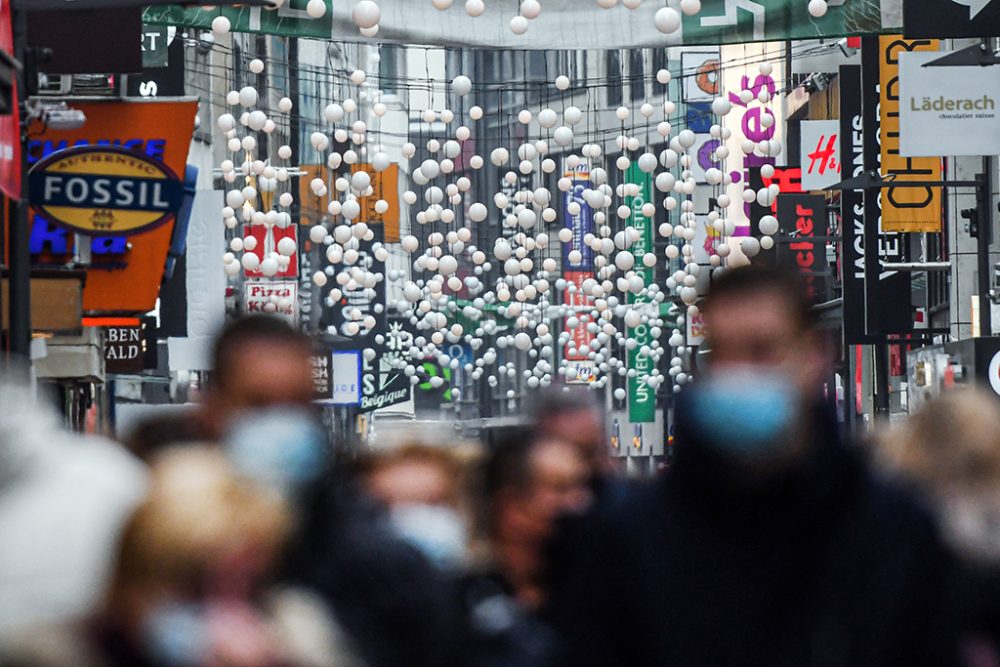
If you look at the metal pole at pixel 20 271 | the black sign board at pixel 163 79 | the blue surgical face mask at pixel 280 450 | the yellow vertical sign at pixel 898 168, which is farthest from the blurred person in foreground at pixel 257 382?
the yellow vertical sign at pixel 898 168

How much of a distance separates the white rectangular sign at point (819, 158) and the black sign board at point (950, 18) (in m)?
15.5

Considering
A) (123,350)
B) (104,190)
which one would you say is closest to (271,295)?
(123,350)

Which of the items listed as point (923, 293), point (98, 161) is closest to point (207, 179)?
point (923, 293)

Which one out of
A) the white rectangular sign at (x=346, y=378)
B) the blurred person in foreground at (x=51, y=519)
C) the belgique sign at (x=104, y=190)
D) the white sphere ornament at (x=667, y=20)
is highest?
the white sphere ornament at (x=667, y=20)

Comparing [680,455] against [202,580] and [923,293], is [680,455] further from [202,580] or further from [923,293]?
[923,293]

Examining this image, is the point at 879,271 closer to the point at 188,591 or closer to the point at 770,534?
the point at 770,534

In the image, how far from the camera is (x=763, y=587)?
363cm

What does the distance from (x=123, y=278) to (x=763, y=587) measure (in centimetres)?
1461

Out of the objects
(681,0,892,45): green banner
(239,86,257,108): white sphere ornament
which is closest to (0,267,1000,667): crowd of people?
(681,0,892,45): green banner

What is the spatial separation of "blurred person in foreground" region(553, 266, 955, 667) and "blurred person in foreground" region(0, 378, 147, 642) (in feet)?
3.24

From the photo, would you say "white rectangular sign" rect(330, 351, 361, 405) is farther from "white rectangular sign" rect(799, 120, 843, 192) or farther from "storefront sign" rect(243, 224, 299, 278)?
"white rectangular sign" rect(799, 120, 843, 192)

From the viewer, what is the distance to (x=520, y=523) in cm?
497

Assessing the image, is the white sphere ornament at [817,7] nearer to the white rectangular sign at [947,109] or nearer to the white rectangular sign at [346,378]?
the white rectangular sign at [947,109]

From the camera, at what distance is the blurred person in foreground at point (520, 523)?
16.0 feet
